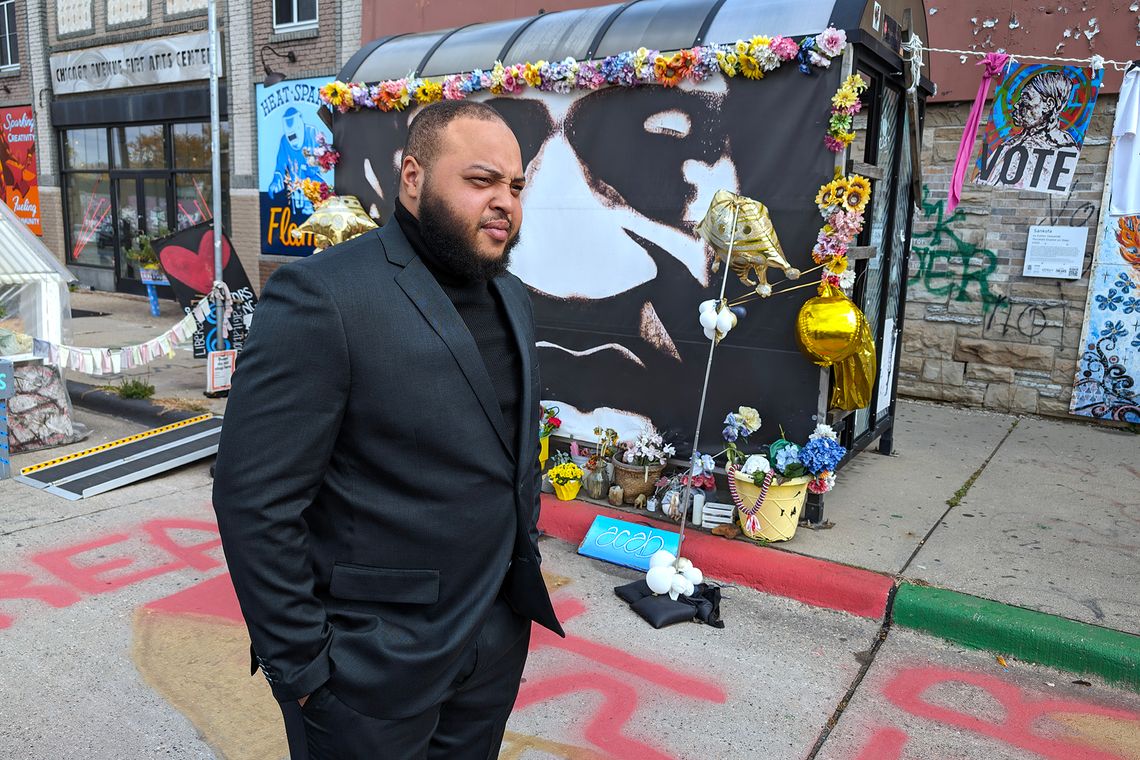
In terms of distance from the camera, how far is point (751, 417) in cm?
503

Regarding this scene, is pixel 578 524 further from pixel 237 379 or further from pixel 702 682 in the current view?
pixel 237 379

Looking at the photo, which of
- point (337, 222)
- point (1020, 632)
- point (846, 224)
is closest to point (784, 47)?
point (846, 224)

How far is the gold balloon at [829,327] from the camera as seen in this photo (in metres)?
4.56

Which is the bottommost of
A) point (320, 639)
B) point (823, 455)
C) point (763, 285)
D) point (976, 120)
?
point (823, 455)

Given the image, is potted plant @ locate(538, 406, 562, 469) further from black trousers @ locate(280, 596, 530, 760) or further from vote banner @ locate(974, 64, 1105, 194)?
vote banner @ locate(974, 64, 1105, 194)

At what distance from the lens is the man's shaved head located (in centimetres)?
183

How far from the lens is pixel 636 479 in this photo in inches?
216

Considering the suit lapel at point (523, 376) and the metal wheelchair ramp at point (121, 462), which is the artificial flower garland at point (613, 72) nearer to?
the metal wheelchair ramp at point (121, 462)

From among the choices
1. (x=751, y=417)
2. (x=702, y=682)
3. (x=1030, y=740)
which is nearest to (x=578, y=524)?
(x=751, y=417)

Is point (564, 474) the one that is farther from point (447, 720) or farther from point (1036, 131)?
point (1036, 131)

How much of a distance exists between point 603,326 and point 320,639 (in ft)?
13.9

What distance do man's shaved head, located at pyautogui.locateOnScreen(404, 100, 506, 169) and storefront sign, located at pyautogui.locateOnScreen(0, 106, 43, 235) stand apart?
19.3 metres

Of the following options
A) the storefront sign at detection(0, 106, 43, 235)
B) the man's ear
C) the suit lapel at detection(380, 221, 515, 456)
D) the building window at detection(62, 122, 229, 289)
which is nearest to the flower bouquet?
the suit lapel at detection(380, 221, 515, 456)

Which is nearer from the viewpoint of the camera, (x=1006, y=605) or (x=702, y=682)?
(x=702, y=682)
